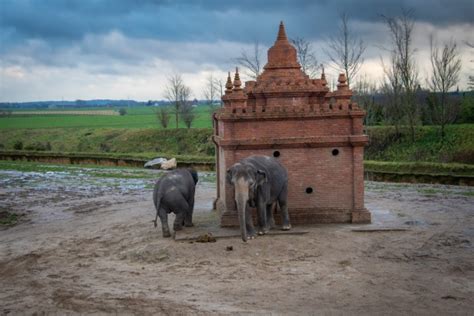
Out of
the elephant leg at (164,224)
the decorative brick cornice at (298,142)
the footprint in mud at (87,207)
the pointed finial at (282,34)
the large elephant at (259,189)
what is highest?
the pointed finial at (282,34)

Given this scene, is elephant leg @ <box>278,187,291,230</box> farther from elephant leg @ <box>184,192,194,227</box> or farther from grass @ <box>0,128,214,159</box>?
grass @ <box>0,128,214,159</box>

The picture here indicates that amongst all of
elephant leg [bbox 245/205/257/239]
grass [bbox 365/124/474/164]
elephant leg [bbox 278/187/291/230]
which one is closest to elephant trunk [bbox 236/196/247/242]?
elephant leg [bbox 245/205/257/239]

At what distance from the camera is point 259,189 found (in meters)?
13.9

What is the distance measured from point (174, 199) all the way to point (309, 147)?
12.0 ft

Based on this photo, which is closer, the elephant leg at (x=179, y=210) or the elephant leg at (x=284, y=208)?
the elephant leg at (x=179, y=210)

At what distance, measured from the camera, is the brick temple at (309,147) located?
49.9 ft

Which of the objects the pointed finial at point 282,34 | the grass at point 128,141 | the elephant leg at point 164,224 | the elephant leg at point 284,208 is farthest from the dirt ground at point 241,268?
the grass at point 128,141

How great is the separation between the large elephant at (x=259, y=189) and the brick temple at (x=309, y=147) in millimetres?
652

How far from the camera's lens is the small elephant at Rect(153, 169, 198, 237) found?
14383 millimetres

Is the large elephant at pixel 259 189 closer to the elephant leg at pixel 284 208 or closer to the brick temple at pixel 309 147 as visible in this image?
the elephant leg at pixel 284 208

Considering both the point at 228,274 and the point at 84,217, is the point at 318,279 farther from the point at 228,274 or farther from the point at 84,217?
the point at 84,217

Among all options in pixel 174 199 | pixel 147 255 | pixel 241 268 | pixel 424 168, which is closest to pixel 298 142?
pixel 174 199

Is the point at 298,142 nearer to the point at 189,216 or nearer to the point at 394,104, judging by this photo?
the point at 189,216

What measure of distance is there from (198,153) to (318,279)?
119 feet
